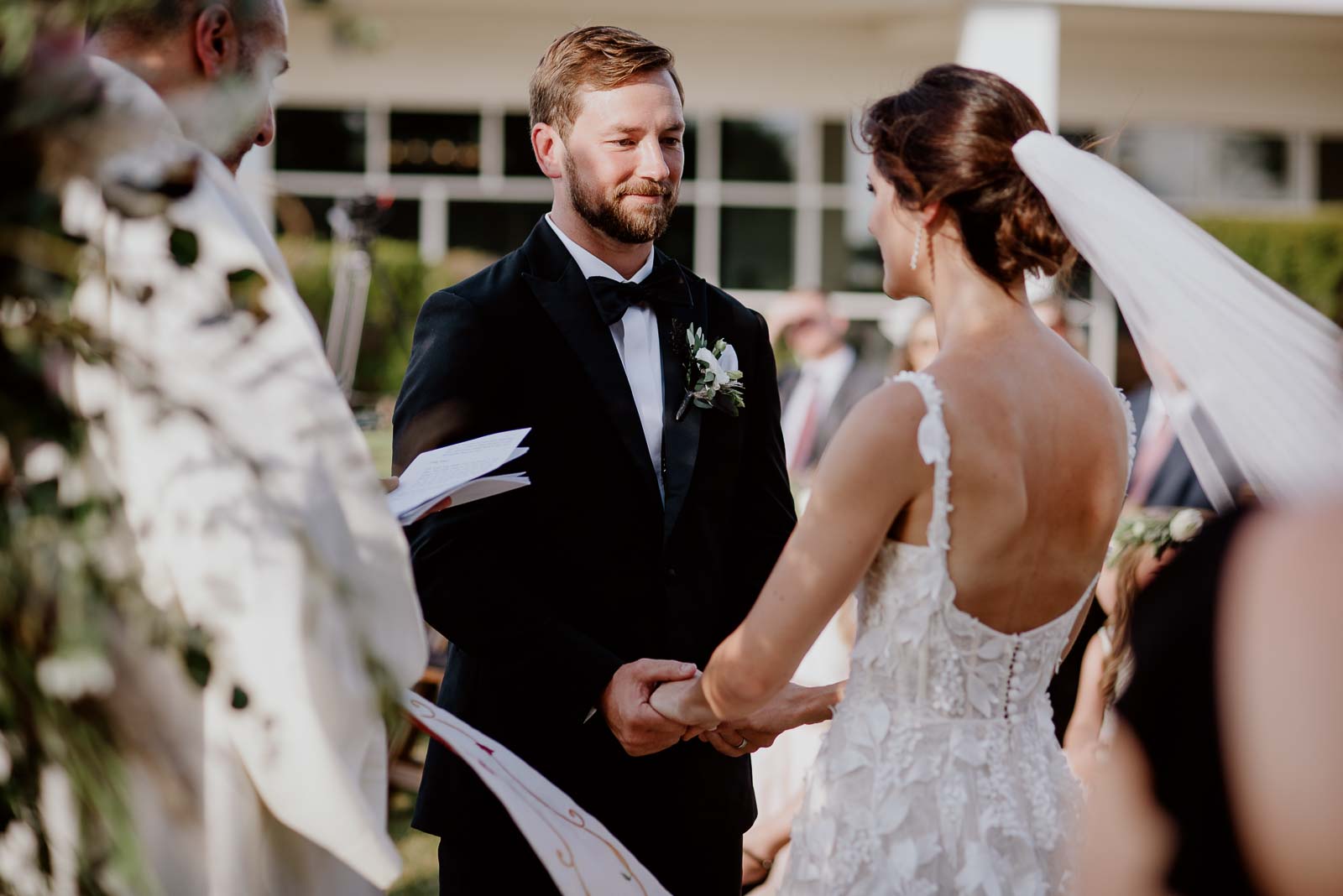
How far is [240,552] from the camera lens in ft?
5.17

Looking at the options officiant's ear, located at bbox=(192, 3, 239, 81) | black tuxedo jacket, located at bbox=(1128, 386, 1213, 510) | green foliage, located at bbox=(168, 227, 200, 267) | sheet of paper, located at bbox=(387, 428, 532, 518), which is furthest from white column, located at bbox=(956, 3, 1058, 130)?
green foliage, located at bbox=(168, 227, 200, 267)

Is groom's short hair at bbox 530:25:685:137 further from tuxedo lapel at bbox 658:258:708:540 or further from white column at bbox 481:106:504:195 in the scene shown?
white column at bbox 481:106:504:195

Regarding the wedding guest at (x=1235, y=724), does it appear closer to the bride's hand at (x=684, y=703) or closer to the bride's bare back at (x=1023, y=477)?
the bride's bare back at (x=1023, y=477)

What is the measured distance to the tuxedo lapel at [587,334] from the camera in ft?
9.62

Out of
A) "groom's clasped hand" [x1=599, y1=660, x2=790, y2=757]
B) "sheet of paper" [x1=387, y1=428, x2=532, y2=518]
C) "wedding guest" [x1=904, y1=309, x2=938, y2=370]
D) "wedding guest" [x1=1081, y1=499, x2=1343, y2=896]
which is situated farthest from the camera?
"wedding guest" [x1=904, y1=309, x2=938, y2=370]

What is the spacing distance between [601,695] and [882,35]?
15007mm

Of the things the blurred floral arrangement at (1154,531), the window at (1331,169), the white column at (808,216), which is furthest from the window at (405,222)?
the blurred floral arrangement at (1154,531)

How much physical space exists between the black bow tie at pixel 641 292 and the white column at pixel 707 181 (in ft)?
44.9

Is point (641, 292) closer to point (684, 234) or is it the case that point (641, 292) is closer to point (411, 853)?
point (411, 853)

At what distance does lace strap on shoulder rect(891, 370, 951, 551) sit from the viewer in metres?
2.12

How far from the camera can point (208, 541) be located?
1.55 m

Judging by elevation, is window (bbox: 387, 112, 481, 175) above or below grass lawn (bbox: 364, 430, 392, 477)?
above

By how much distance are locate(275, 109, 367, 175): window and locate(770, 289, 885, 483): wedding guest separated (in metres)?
8.19

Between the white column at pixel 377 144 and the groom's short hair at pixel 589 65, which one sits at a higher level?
the groom's short hair at pixel 589 65
